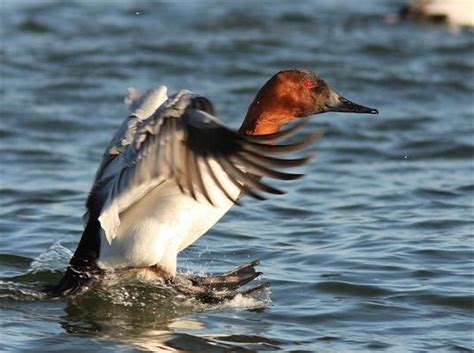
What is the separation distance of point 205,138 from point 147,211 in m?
0.90

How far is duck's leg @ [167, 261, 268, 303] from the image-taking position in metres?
6.93

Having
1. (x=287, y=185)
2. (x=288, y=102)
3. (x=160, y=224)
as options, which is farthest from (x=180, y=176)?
(x=287, y=185)

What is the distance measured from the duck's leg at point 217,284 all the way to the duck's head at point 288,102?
35.9 inches

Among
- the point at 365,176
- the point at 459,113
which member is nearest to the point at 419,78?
the point at 459,113

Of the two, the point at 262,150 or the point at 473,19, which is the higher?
the point at 473,19

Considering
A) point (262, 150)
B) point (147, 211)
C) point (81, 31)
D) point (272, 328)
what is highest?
point (81, 31)

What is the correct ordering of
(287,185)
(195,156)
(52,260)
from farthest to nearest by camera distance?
(287,185)
(52,260)
(195,156)

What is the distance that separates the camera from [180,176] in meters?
5.86

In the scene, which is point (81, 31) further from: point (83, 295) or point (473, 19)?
point (83, 295)

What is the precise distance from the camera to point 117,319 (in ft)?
22.0

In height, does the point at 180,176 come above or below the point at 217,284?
above

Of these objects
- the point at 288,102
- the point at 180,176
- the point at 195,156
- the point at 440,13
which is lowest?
the point at 180,176

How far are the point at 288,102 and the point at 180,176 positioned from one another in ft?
4.34

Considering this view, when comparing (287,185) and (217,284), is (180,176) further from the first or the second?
(287,185)
